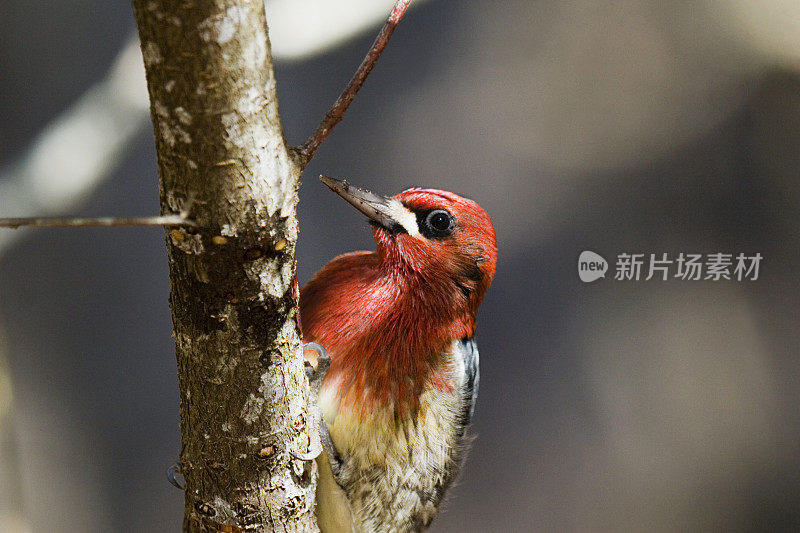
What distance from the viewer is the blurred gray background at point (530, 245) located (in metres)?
1.28

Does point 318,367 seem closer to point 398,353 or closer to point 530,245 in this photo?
point 398,353

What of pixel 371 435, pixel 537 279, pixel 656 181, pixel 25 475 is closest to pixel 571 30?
pixel 656 181

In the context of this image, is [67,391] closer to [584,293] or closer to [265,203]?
[265,203]

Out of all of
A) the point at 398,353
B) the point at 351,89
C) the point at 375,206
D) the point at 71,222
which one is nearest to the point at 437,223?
the point at 375,206

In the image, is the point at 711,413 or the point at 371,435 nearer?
the point at 371,435

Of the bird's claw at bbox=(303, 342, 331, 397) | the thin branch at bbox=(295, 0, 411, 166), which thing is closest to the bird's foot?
the bird's claw at bbox=(303, 342, 331, 397)

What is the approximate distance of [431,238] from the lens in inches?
39.2

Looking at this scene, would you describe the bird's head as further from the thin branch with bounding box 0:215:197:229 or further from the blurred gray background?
the thin branch with bounding box 0:215:197:229

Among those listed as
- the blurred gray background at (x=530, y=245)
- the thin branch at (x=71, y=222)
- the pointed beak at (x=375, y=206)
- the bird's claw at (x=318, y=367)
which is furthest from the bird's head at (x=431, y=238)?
the thin branch at (x=71, y=222)

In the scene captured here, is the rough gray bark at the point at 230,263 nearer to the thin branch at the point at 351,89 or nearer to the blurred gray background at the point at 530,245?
the thin branch at the point at 351,89

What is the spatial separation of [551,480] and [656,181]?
80 centimetres

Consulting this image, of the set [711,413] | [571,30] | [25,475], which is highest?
[571,30]

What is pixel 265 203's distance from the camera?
62 centimetres

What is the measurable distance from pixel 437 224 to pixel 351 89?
0.39 metres
